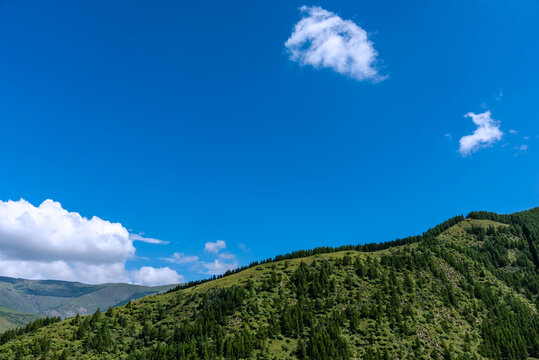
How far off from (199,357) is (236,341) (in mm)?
11666

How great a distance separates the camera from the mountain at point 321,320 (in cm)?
9825

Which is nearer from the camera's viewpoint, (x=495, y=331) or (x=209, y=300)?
(x=495, y=331)

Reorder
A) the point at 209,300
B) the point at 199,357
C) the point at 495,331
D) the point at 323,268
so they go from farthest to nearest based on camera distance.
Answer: the point at 323,268, the point at 209,300, the point at 495,331, the point at 199,357

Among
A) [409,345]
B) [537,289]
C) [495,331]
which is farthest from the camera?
[537,289]

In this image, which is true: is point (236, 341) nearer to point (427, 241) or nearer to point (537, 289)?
point (427, 241)

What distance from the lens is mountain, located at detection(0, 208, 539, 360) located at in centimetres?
9825

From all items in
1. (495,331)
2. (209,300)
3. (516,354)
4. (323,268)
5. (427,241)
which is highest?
(427,241)

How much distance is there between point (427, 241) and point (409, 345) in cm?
11170

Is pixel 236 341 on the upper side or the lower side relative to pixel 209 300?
lower

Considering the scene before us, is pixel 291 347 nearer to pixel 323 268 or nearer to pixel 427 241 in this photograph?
pixel 323 268

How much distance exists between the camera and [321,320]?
11156cm

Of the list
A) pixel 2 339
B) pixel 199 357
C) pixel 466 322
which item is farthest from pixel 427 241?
pixel 2 339

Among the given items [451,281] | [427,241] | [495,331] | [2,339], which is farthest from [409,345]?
[2,339]

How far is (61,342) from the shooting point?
10262cm
